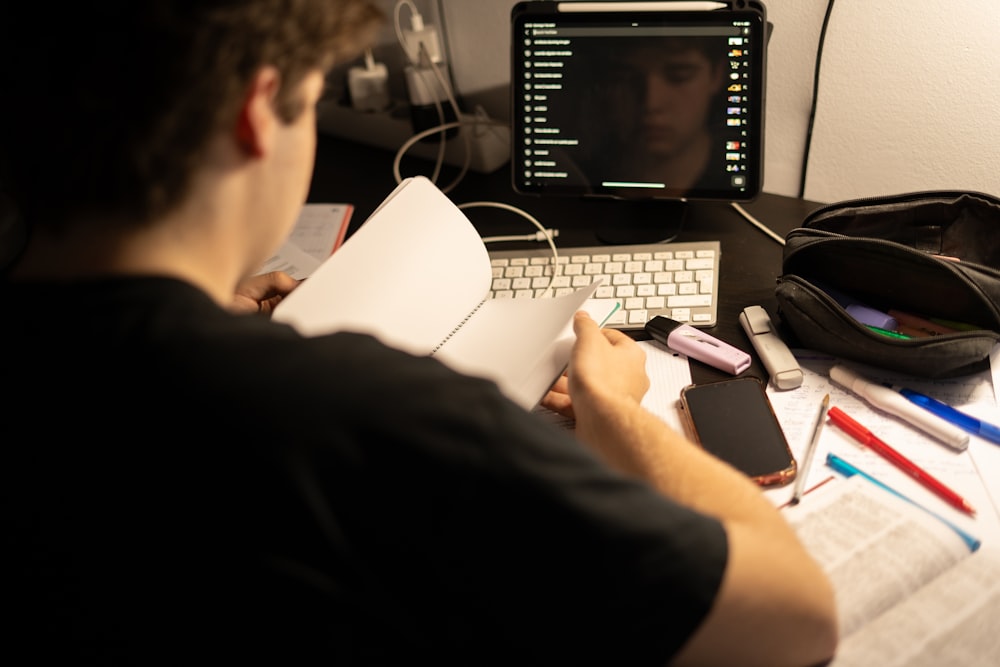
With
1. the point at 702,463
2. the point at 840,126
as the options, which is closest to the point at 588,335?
the point at 702,463

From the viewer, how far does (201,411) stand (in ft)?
1.49

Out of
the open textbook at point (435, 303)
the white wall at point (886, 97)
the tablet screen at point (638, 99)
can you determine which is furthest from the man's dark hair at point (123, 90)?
the white wall at point (886, 97)

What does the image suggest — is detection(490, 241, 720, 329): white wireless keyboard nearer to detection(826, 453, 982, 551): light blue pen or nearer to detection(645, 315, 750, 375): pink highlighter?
detection(645, 315, 750, 375): pink highlighter

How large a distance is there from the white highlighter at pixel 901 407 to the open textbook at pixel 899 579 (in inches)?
3.9

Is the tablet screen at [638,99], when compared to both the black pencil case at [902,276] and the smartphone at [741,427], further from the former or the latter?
the smartphone at [741,427]

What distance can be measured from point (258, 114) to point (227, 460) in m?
0.23

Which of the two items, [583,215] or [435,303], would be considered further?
[583,215]

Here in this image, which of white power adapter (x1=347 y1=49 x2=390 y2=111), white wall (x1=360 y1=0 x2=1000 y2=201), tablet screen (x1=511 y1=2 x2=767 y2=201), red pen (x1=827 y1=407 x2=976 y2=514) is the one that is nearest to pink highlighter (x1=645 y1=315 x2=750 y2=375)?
red pen (x1=827 y1=407 x2=976 y2=514)

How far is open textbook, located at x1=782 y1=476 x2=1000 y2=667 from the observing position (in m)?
0.66

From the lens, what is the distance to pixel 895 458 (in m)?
0.82

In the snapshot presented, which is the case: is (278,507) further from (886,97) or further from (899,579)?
(886,97)

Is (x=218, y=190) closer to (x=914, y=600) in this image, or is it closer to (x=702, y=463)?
(x=702, y=463)

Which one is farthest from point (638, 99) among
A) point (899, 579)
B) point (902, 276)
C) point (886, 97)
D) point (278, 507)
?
point (278, 507)

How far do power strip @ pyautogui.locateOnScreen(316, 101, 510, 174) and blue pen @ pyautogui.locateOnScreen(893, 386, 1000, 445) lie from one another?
79 centimetres
